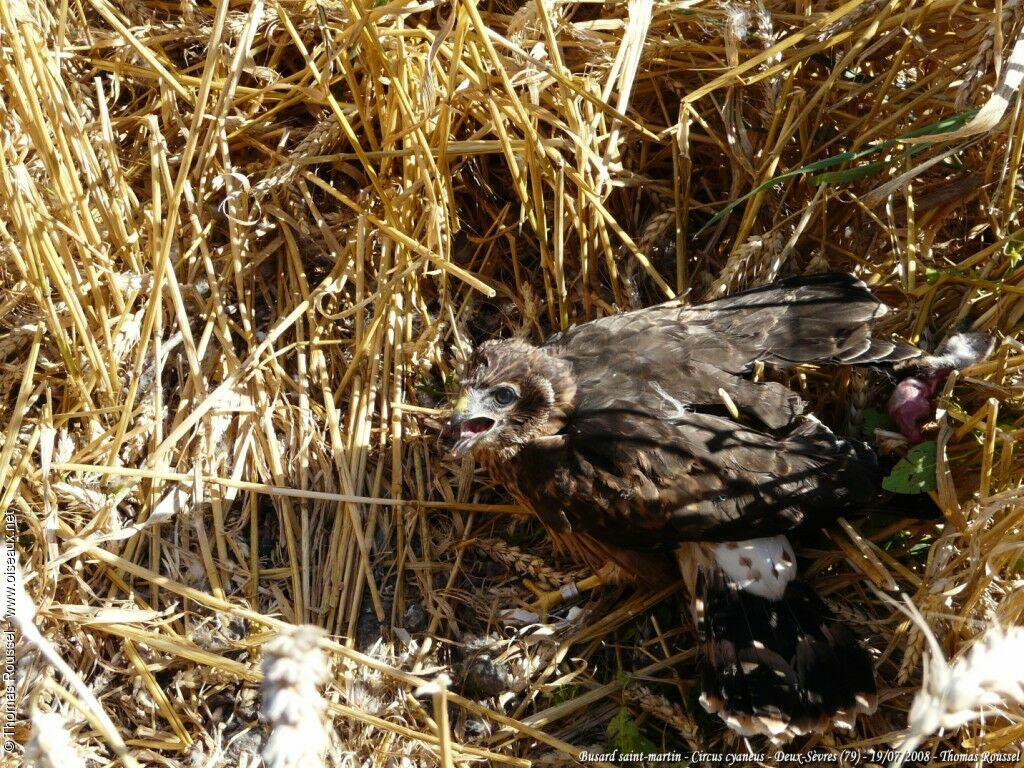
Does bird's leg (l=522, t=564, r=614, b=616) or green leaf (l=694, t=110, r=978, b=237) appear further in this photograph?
bird's leg (l=522, t=564, r=614, b=616)

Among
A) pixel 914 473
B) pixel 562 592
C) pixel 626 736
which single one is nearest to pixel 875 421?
pixel 914 473

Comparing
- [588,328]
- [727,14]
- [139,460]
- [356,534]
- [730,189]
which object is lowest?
[356,534]

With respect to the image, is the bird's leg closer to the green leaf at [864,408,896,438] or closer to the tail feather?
the tail feather

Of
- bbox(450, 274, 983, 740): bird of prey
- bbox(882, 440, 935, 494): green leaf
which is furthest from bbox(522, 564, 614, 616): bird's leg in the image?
bbox(882, 440, 935, 494): green leaf

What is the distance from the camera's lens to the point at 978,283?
3020mm

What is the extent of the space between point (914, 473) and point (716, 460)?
0.60 m

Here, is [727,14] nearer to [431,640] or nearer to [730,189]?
[730,189]

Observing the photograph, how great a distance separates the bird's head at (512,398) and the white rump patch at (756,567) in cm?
70

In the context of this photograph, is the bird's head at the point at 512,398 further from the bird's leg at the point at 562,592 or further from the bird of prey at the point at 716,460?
the bird's leg at the point at 562,592

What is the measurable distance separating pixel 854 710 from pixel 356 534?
1.68 metres

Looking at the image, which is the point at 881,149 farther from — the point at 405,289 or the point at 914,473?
the point at 405,289

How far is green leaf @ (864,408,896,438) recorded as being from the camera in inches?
120

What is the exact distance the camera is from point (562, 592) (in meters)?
3.25

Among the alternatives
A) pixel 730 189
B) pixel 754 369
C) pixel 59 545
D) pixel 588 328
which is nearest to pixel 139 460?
pixel 59 545
